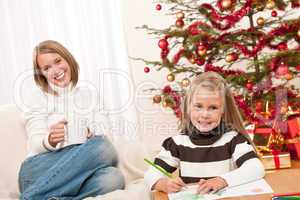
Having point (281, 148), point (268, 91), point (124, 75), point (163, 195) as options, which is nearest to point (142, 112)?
point (124, 75)

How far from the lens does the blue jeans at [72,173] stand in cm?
143

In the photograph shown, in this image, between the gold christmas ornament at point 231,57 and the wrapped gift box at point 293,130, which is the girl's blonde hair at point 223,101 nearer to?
the wrapped gift box at point 293,130

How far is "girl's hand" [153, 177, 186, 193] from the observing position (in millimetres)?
1109

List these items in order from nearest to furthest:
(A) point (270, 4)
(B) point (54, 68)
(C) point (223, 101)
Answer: (C) point (223, 101) → (B) point (54, 68) → (A) point (270, 4)

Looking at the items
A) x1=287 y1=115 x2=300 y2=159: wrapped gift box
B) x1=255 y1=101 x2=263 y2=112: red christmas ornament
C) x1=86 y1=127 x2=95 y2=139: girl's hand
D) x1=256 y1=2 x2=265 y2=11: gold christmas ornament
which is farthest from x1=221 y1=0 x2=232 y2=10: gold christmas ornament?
A: x1=86 y1=127 x2=95 y2=139: girl's hand

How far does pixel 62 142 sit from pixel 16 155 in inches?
7.7

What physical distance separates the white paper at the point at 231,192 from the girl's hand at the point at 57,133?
59 cm

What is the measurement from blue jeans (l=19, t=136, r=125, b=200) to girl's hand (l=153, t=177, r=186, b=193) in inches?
14.5

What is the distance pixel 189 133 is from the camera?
131 cm

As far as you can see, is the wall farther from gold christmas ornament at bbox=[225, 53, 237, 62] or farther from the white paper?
the white paper

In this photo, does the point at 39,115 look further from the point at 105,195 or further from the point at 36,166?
the point at 105,195

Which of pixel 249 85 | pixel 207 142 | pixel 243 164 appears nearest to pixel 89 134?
pixel 207 142

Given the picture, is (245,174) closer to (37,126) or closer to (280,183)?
(280,183)

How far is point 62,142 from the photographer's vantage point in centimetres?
159
